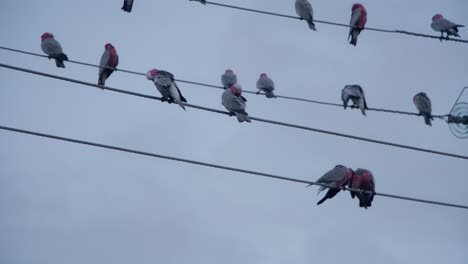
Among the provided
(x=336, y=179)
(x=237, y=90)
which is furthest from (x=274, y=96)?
(x=336, y=179)

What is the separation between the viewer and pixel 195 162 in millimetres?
8625

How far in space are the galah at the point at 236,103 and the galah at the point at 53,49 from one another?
405 centimetres

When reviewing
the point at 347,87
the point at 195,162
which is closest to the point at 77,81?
the point at 195,162

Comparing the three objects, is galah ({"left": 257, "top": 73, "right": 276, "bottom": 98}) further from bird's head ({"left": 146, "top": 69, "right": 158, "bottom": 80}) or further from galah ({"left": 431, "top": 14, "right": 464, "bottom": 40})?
bird's head ({"left": 146, "top": 69, "right": 158, "bottom": 80})

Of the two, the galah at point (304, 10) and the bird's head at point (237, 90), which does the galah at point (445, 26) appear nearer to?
the galah at point (304, 10)

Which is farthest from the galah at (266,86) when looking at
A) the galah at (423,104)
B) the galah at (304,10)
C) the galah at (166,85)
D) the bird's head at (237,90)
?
the galah at (166,85)

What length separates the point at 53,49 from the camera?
616 inches

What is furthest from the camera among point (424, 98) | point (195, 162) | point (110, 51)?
point (110, 51)

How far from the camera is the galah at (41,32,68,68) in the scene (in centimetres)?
1527

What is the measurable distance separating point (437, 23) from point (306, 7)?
2.81m

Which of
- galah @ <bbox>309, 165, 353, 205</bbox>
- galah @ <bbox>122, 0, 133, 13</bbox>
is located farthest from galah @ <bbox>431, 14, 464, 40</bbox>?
galah @ <bbox>122, 0, 133, 13</bbox>

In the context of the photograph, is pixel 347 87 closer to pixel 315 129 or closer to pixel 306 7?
pixel 306 7

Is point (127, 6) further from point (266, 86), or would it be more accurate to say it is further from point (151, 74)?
point (151, 74)

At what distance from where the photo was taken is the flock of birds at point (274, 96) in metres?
12.0
